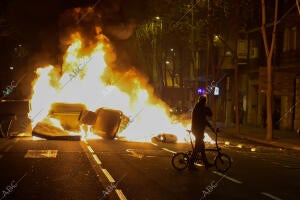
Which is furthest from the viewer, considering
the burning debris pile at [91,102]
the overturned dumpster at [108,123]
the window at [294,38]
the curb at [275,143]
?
the window at [294,38]

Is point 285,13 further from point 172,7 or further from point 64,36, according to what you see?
point 64,36

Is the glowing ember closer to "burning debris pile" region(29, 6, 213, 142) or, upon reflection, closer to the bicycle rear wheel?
"burning debris pile" region(29, 6, 213, 142)

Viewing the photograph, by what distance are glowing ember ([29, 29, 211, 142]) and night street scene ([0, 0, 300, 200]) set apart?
7 cm

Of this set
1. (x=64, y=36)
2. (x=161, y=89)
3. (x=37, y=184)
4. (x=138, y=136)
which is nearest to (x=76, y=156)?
(x=37, y=184)

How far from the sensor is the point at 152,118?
2881 cm

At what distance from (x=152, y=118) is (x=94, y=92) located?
136 inches

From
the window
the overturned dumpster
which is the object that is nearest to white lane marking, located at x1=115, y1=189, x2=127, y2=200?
the overturned dumpster

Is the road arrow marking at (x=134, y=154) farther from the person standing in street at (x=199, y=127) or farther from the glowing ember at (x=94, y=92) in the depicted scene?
the glowing ember at (x=94, y=92)

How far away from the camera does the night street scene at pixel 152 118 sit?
11352 millimetres

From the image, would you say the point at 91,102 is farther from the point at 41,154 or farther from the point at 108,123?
the point at 41,154

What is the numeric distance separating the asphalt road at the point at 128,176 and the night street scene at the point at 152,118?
0.03 meters

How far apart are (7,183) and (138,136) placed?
15062mm

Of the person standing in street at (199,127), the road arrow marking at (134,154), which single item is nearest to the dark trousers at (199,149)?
the person standing in street at (199,127)

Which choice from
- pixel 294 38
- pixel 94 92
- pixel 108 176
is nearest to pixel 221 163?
pixel 108 176
